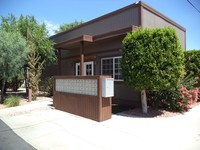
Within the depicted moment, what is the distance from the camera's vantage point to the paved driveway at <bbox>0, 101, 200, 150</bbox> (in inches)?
184

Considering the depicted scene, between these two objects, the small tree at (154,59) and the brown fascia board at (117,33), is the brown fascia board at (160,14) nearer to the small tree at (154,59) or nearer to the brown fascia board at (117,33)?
the brown fascia board at (117,33)

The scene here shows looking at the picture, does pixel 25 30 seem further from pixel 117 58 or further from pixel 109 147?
pixel 109 147

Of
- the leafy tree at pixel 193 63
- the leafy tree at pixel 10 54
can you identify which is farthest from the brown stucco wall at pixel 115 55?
the leafy tree at pixel 193 63

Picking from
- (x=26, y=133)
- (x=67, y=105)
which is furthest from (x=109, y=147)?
(x=67, y=105)

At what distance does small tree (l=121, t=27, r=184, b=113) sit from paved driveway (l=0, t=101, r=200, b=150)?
4.90 ft

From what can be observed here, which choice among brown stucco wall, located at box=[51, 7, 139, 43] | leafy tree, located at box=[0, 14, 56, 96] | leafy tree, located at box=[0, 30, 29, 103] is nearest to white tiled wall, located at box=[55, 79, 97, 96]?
leafy tree, located at box=[0, 30, 29, 103]

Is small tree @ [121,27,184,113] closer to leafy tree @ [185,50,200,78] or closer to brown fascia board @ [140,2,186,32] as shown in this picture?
brown fascia board @ [140,2,186,32]

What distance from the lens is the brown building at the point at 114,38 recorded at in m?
9.49

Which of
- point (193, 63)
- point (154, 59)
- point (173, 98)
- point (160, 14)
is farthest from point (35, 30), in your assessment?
point (193, 63)

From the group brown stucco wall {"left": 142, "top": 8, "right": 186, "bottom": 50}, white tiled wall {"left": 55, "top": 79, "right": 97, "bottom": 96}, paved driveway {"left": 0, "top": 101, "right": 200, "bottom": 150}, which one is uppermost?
brown stucco wall {"left": 142, "top": 8, "right": 186, "bottom": 50}

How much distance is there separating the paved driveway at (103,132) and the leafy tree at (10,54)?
4.53 meters

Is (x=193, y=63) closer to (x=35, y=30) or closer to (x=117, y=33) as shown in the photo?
(x=117, y=33)

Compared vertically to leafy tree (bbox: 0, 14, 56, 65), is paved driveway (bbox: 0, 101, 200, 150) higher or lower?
lower

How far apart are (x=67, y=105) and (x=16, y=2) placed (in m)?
6.84
